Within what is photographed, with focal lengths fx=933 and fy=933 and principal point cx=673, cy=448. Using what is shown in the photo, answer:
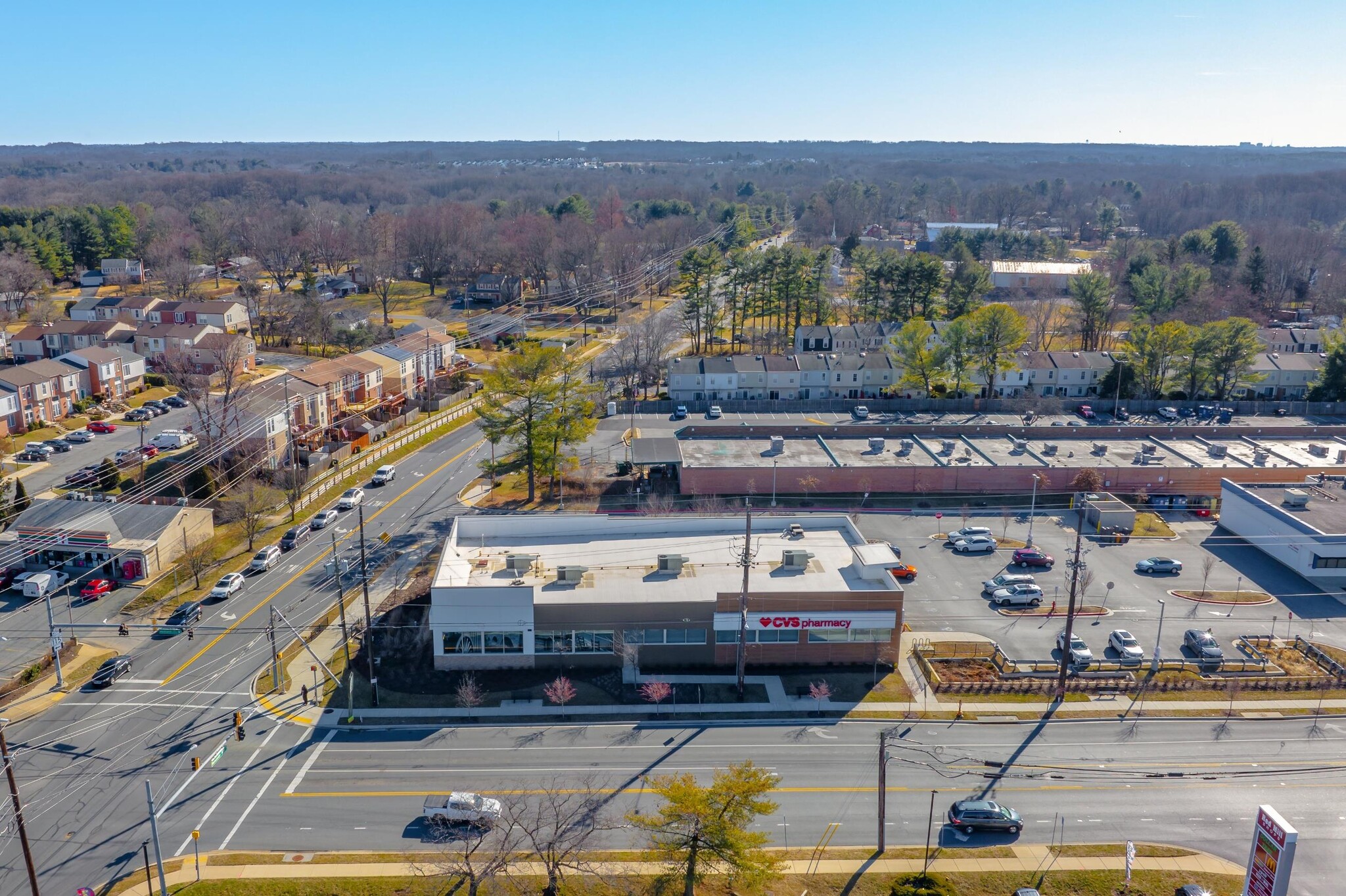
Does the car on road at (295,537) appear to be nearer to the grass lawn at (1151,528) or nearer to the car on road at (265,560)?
the car on road at (265,560)

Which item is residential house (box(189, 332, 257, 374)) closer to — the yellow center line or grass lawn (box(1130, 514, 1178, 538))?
the yellow center line

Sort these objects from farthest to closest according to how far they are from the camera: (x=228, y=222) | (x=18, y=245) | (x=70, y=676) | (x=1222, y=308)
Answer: (x=228, y=222) < (x=18, y=245) < (x=1222, y=308) < (x=70, y=676)

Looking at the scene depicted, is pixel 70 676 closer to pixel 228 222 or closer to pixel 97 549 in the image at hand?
pixel 97 549

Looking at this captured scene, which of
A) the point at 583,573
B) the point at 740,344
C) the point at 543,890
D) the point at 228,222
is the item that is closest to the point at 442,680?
the point at 583,573

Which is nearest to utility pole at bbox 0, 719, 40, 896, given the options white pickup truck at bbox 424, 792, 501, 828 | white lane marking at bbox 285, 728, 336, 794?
white lane marking at bbox 285, 728, 336, 794

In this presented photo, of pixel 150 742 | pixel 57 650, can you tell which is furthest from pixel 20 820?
pixel 57 650

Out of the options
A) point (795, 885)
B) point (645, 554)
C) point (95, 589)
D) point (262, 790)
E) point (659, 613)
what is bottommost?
point (795, 885)

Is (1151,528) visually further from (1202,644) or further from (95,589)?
(95,589)
